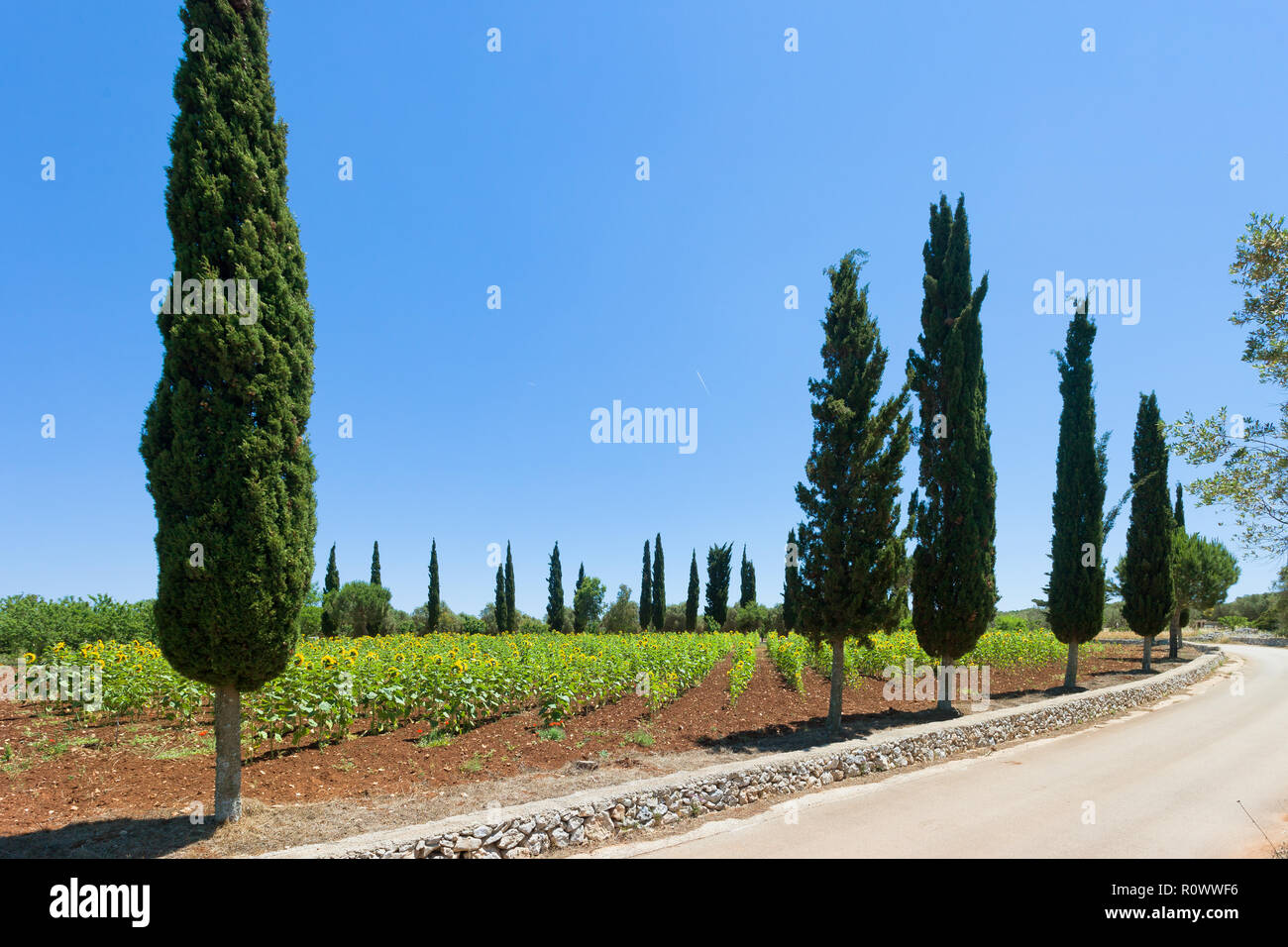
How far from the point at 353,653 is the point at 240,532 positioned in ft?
19.9

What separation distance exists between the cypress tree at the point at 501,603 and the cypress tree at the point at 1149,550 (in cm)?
3929

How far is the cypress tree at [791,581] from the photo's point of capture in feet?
40.6

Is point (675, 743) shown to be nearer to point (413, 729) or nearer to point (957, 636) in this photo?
point (413, 729)

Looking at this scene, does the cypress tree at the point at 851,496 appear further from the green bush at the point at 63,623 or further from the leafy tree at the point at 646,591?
the leafy tree at the point at 646,591

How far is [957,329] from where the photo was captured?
14.4 m

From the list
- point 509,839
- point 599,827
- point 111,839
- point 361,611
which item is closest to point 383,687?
point 111,839

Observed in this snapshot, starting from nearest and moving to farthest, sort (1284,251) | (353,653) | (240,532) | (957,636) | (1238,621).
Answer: (240,532) → (1284,251) → (353,653) → (957,636) → (1238,621)

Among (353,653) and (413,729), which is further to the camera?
(353,653)

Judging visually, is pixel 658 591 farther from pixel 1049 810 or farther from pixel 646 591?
pixel 1049 810

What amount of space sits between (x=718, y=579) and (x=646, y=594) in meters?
6.56

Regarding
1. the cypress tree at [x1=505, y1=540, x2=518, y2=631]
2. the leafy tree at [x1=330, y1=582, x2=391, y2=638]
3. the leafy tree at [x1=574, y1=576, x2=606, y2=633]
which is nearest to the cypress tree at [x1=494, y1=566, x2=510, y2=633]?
the cypress tree at [x1=505, y1=540, x2=518, y2=631]

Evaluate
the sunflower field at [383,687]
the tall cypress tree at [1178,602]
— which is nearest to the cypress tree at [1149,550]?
the tall cypress tree at [1178,602]

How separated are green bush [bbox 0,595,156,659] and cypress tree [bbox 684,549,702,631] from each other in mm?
35916

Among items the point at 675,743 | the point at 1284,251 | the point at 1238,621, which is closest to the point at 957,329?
the point at 1284,251
